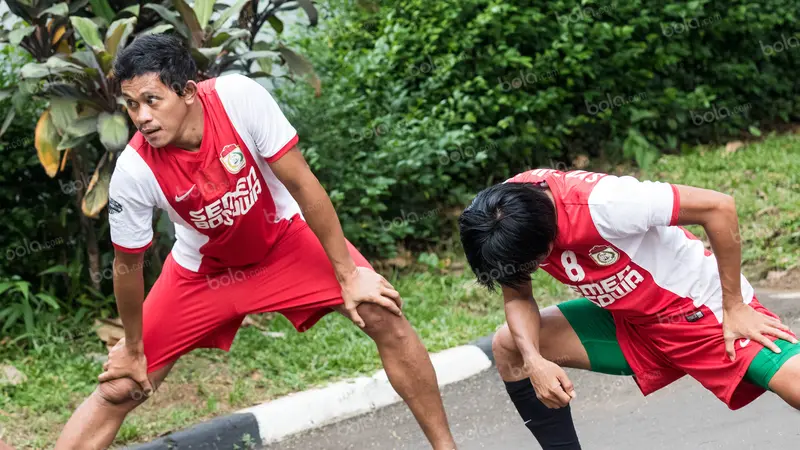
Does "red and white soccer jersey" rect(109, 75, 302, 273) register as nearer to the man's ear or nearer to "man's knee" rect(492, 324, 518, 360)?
the man's ear

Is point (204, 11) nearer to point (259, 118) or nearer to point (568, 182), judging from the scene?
point (259, 118)

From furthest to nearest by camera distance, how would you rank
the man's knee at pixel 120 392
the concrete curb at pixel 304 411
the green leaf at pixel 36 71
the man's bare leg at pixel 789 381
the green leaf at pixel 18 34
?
the green leaf at pixel 18 34
the green leaf at pixel 36 71
the concrete curb at pixel 304 411
the man's knee at pixel 120 392
the man's bare leg at pixel 789 381

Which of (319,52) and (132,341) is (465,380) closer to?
(132,341)

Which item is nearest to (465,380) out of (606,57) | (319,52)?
(319,52)

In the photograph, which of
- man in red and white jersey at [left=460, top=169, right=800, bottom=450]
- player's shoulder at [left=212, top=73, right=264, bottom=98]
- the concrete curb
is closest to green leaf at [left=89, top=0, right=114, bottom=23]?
player's shoulder at [left=212, top=73, right=264, bottom=98]

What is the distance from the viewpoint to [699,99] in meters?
8.18

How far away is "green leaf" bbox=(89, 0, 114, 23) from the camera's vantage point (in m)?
5.41

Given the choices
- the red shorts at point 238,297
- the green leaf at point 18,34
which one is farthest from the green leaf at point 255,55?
the red shorts at point 238,297

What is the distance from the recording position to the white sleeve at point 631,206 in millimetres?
3039

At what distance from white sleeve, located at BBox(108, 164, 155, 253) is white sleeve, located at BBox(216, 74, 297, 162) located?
41cm

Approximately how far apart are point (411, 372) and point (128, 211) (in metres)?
1.16

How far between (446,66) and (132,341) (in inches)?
160

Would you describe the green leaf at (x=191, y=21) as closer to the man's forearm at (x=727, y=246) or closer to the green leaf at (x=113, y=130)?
the green leaf at (x=113, y=130)

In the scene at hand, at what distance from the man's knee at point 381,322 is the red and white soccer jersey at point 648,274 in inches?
24.1
